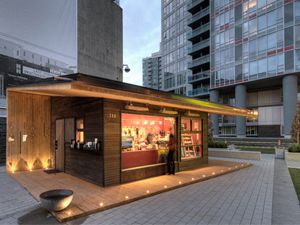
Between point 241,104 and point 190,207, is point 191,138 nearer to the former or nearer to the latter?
point 190,207

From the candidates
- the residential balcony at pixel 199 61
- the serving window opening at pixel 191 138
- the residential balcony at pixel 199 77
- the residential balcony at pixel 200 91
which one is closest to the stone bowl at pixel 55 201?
the serving window opening at pixel 191 138

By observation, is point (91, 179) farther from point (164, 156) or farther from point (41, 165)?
point (41, 165)

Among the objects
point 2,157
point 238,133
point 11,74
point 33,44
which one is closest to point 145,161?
point 2,157

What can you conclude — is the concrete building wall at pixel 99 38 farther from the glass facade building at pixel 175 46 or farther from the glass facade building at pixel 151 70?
the glass facade building at pixel 151 70

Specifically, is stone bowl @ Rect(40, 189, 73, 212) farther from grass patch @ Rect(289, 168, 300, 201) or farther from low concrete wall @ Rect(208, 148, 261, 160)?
low concrete wall @ Rect(208, 148, 261, 160)

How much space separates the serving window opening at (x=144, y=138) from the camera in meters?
7.38

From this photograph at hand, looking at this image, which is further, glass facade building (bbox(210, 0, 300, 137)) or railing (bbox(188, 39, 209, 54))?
railing (bbox(188, 39, 209, 54))

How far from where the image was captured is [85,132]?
7258 mm

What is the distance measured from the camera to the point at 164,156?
8.47m

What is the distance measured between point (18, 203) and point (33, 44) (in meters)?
9.12

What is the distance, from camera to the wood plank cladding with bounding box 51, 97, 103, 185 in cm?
659

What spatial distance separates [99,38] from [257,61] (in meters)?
20.2

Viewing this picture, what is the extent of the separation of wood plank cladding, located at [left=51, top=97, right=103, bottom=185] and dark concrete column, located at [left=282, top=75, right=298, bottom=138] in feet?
80.3

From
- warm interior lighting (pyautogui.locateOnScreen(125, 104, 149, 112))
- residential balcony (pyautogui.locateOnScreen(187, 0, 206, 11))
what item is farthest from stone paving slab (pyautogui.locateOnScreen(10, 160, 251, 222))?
residential balcony (pyautogui.locateOnScreen(187, 0, 206, 11))
